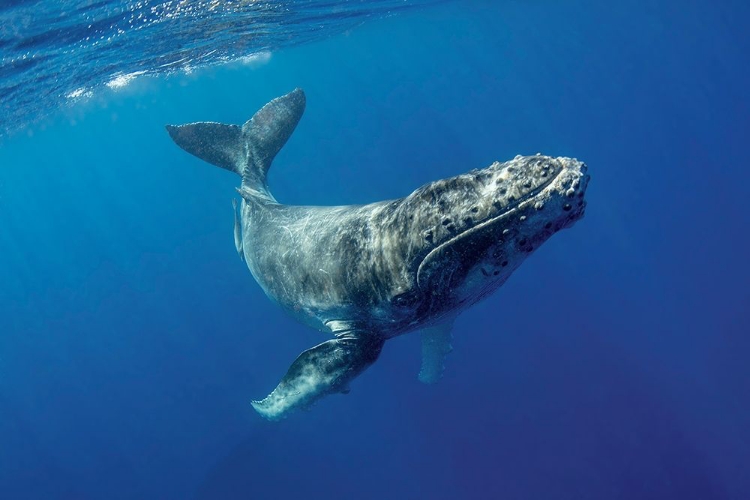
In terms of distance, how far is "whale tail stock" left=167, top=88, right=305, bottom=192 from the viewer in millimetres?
12484

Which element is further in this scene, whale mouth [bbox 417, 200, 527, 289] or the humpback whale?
whale mouth [bbox 417, 200, 527, 289]

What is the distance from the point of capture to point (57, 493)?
23.1 metres

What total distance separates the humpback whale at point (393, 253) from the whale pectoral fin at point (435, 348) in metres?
0.51

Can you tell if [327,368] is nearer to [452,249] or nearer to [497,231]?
[452,249]

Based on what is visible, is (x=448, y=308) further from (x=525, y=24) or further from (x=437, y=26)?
(x=525, y=24)

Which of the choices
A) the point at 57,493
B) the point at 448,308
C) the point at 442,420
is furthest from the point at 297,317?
the point at 57,493

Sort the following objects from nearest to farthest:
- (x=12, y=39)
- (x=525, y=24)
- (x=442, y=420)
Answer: (x=12, y=39) < (x=442, y=420) < (x=525, y=24)

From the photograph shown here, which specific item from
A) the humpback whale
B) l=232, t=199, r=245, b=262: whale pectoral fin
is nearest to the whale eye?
the humpback whale

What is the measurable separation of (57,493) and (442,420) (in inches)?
754

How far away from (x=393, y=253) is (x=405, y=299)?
23.8 inches

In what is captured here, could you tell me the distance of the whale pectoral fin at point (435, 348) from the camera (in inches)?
450

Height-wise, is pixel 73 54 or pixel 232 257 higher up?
pixel 73 54

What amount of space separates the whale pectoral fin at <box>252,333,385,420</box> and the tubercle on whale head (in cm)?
152

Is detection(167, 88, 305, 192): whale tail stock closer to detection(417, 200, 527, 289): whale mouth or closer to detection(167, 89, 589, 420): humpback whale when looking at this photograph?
detection(167, 89, 589, 420): humpback whale
